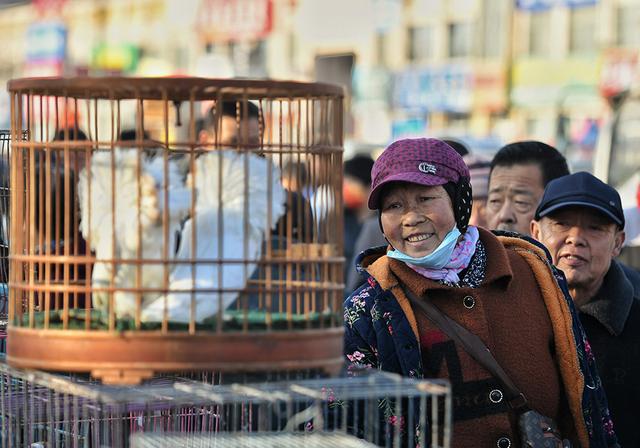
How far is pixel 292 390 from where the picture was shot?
322 cm

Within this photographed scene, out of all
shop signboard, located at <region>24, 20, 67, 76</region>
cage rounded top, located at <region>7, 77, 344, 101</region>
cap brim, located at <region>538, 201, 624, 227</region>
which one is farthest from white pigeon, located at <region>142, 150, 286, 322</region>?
shop signboard, located at <region>24, 20, 67, 76</region>

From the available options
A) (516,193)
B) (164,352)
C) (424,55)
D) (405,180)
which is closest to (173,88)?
(164,352)

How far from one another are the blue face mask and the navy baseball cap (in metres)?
0.97

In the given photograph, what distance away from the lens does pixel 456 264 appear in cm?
447

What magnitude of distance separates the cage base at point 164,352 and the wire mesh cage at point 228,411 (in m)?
0.05

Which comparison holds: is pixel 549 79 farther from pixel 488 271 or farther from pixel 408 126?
pixel 488 271

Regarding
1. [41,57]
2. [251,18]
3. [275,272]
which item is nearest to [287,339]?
[275,272]

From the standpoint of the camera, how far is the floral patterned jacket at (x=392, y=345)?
14.1 ft

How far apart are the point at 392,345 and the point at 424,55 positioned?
37.5m

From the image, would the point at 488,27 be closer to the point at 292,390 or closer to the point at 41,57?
the point at 41,57

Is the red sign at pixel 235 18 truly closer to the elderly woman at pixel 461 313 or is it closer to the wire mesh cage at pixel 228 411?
the wire mesh cage at pixel 228 411

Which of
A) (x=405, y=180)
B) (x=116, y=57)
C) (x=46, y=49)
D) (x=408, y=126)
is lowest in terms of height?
(x=405, y=180)

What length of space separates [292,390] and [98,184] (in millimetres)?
658

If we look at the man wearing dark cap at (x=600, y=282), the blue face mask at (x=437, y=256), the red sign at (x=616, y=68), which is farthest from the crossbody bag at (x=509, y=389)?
Result: the red sign at (x=616, y=68)
